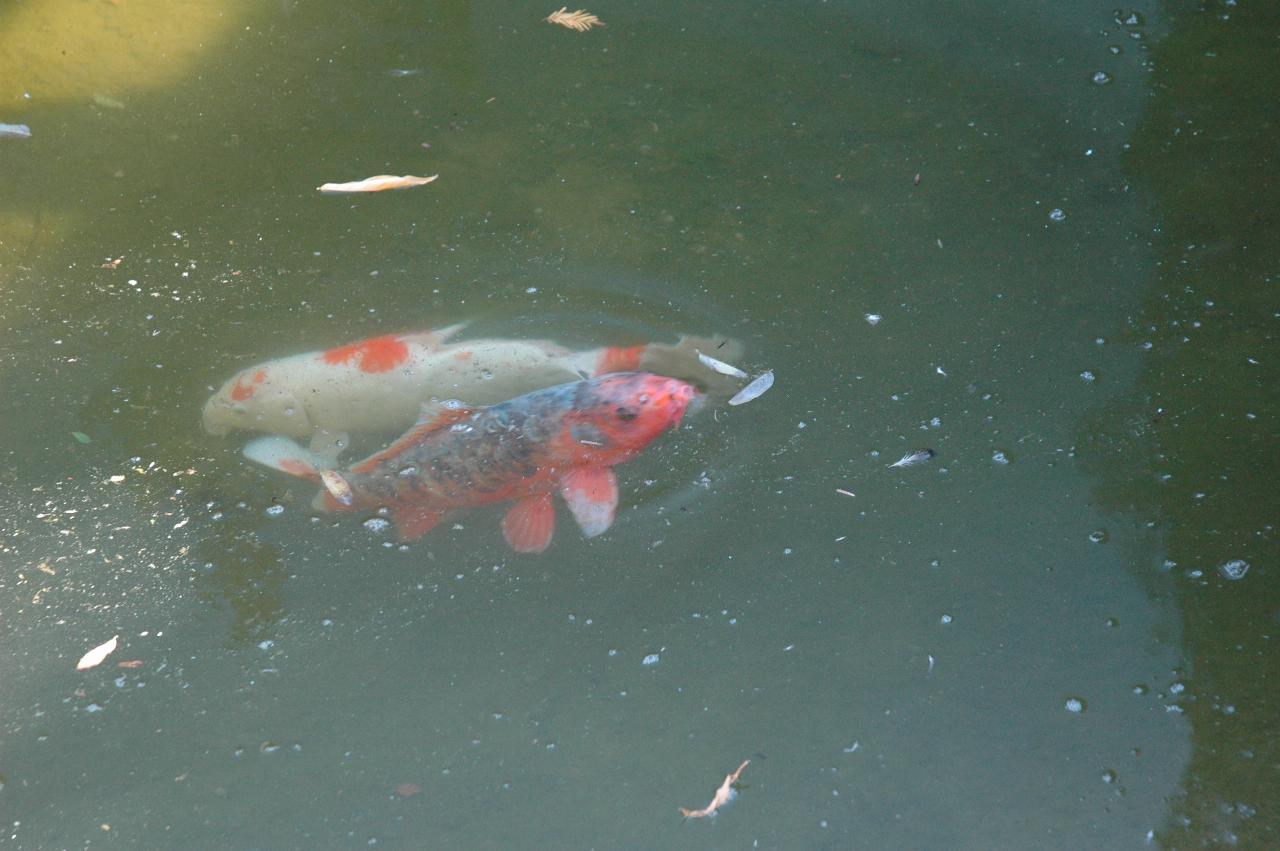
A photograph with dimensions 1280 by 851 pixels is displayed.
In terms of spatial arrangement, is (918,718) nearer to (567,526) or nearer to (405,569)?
(567,526)

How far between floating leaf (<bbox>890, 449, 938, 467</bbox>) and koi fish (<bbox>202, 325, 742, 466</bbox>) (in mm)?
492

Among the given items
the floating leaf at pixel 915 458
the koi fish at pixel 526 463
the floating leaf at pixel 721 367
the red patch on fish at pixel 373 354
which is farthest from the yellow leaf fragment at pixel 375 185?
the floating leaf at pixel 915 458

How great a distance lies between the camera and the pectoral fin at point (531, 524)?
7.18 feet

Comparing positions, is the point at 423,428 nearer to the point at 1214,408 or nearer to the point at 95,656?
the point at 95,656

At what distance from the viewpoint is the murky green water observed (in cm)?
193

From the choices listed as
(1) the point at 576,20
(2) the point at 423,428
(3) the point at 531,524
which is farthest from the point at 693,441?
(1) the point at 576,20

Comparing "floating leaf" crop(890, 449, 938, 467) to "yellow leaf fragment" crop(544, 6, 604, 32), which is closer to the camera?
"floating leaf" crop(890, 449, 938, 467)

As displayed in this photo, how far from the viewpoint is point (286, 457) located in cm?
236

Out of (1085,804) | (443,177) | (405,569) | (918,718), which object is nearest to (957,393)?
(918,718)

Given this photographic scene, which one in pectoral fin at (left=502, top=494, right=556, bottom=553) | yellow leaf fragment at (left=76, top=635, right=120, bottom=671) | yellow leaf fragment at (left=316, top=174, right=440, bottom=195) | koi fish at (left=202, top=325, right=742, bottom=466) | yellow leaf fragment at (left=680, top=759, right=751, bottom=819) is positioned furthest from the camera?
yellow leaf fragment at (left=316, top=174, right=440, bottom=195)

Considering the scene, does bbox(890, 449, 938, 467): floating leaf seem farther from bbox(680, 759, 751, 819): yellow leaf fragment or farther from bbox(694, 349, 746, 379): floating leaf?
bbox(680, 759, 751, 819): yellow leaf fragment

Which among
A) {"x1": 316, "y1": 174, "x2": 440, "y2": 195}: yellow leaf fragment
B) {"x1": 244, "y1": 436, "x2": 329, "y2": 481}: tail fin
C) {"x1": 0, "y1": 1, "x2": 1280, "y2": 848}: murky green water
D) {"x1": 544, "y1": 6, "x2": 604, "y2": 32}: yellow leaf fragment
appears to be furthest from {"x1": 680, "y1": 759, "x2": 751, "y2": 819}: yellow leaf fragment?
{"x1": 544, "y1": 6, "x2": 604, "y2": 32}: yellow leaf fragment

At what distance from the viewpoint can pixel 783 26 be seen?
3154mm

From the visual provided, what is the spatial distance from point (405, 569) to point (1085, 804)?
58.0 inches
